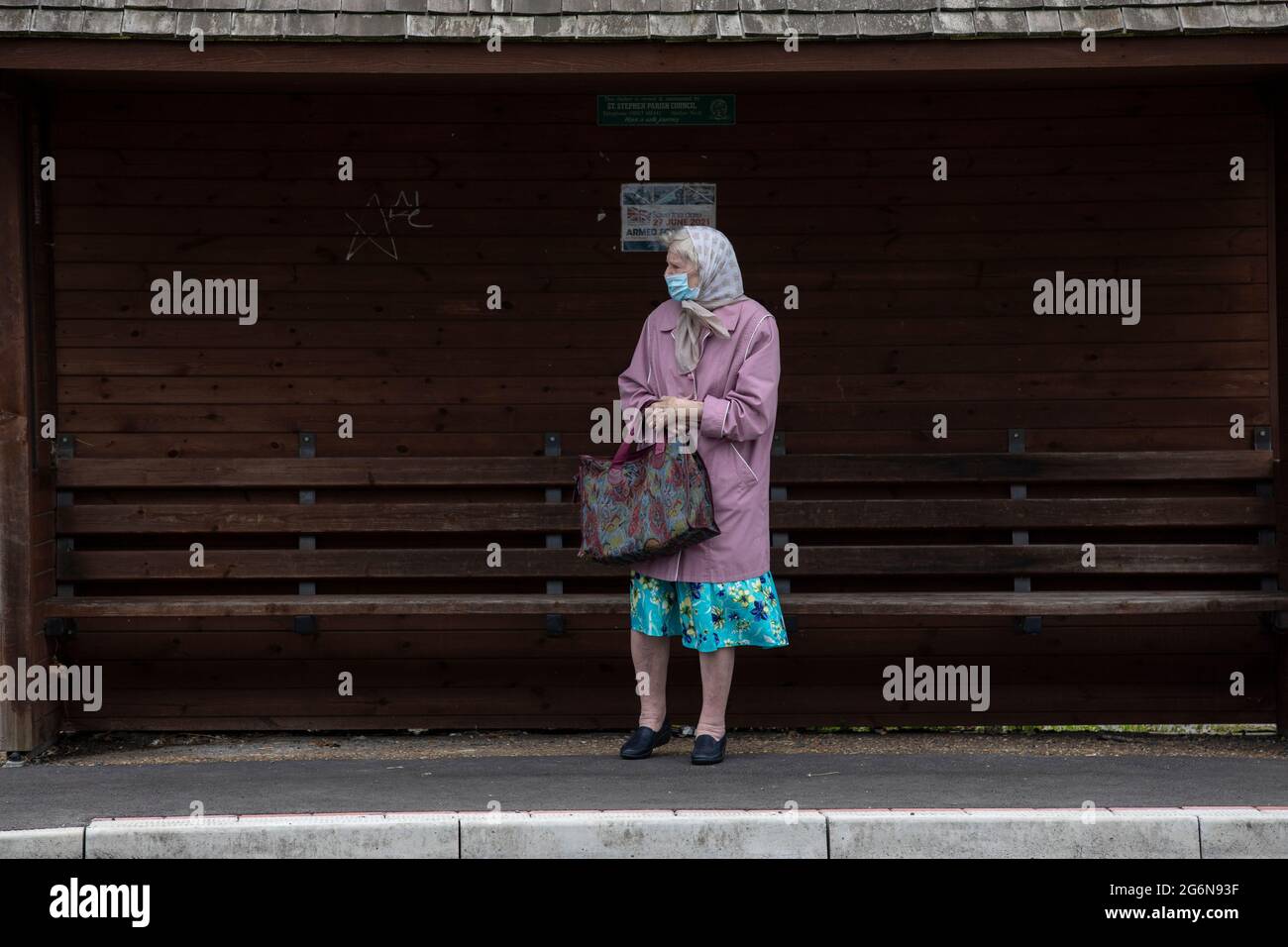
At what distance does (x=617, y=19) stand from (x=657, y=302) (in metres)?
1.50

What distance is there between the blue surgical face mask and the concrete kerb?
192 centimetres

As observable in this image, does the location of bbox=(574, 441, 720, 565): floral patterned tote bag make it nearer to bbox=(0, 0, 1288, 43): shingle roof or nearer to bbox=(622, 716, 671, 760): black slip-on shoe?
bbox=(622, 716, 671, 760): black slip-on shoe

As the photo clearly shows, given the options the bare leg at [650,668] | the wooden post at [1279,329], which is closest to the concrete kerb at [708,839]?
the bare leg at [650,668]

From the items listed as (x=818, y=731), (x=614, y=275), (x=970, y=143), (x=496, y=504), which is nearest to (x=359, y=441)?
(x=496, y=504)

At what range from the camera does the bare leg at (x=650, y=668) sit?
6.46 metres

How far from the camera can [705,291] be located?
6.21 metres

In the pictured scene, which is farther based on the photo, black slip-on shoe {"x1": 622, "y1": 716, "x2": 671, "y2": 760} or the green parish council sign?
the green parish council sign

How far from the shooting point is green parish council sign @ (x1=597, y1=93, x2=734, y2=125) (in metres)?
7.34

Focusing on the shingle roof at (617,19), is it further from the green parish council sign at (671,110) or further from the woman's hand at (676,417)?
the woman's hand at (676,417)

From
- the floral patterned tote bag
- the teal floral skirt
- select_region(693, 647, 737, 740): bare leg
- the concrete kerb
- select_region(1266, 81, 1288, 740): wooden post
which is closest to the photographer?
the concrete kerb

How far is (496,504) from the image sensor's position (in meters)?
7.39

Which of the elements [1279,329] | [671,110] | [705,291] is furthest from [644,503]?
[1279,329]

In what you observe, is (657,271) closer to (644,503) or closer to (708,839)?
(644,503)

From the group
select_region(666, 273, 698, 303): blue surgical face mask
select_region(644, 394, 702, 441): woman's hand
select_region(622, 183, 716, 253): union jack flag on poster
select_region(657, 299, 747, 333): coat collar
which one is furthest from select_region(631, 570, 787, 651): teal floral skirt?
select_region(622, 183, 716, 253): union jack flag on poster
